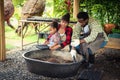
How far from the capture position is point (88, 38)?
508cm

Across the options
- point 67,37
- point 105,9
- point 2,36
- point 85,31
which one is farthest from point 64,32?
point 105,9

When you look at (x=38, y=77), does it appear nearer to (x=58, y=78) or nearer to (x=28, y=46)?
(x=58, y=78)

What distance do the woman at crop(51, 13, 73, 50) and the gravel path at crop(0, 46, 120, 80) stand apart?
82cm

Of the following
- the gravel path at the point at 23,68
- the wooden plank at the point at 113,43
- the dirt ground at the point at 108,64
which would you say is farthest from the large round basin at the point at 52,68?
the wooden plank at the point at 113,43

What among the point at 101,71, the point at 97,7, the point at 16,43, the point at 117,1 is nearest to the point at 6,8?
the point at 16,43

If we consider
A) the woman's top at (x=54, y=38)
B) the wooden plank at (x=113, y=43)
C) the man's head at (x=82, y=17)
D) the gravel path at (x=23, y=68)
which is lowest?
the gravel path at (x=23, y=68)

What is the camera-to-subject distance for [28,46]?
792cm

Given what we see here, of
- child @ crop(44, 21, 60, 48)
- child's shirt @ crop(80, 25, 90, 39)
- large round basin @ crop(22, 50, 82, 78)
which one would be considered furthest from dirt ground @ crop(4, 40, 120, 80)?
child @ crop(44, 21, 60, 48)

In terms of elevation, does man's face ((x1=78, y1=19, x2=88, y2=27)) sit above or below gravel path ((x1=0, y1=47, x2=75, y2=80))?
above

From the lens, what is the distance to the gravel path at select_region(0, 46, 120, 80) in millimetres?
4913

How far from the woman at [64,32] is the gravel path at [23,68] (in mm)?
820

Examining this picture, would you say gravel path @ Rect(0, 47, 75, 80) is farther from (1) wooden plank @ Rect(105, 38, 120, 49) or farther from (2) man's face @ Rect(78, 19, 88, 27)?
(1) wooden plank @ Rect(105, 38, 120, 49)

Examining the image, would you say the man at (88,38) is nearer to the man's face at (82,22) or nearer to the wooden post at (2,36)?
the man's face at (82,22)

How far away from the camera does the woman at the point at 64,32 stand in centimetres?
A: 549
